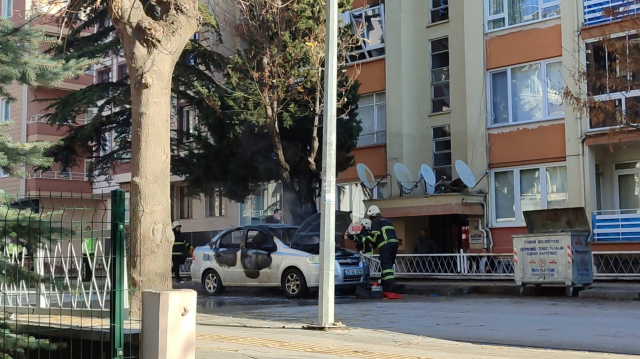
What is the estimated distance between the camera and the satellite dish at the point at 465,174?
23.9 meters

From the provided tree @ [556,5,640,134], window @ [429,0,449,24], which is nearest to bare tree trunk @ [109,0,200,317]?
tree @ [556,5,640,134]

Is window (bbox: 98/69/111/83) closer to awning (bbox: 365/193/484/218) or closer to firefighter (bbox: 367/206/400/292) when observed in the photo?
awning (bbox: 365/193/484/218)

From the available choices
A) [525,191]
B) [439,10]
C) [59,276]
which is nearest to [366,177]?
[525,191]

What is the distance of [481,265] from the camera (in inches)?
851

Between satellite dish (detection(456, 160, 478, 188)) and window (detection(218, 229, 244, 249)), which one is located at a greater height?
satellite dish (detection(456, 160, 478, 188))

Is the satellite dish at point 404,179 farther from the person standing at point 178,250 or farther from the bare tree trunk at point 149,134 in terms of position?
the bare tree trunk at point 149,134

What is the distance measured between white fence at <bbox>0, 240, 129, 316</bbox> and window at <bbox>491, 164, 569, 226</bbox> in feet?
56.7

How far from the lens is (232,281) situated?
62.0 ft

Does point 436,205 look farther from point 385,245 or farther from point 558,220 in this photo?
Answer: point 385,245

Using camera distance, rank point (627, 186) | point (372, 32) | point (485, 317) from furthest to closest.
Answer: point (372, 32) → point (627, 186) → point (485, 317)

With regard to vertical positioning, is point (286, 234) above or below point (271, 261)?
above

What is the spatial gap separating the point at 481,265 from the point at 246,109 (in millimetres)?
7615

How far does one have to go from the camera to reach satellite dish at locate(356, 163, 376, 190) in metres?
25.6

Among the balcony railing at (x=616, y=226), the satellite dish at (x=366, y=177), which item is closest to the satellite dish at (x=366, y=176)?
the satellite dish at (x=366, y=177)
